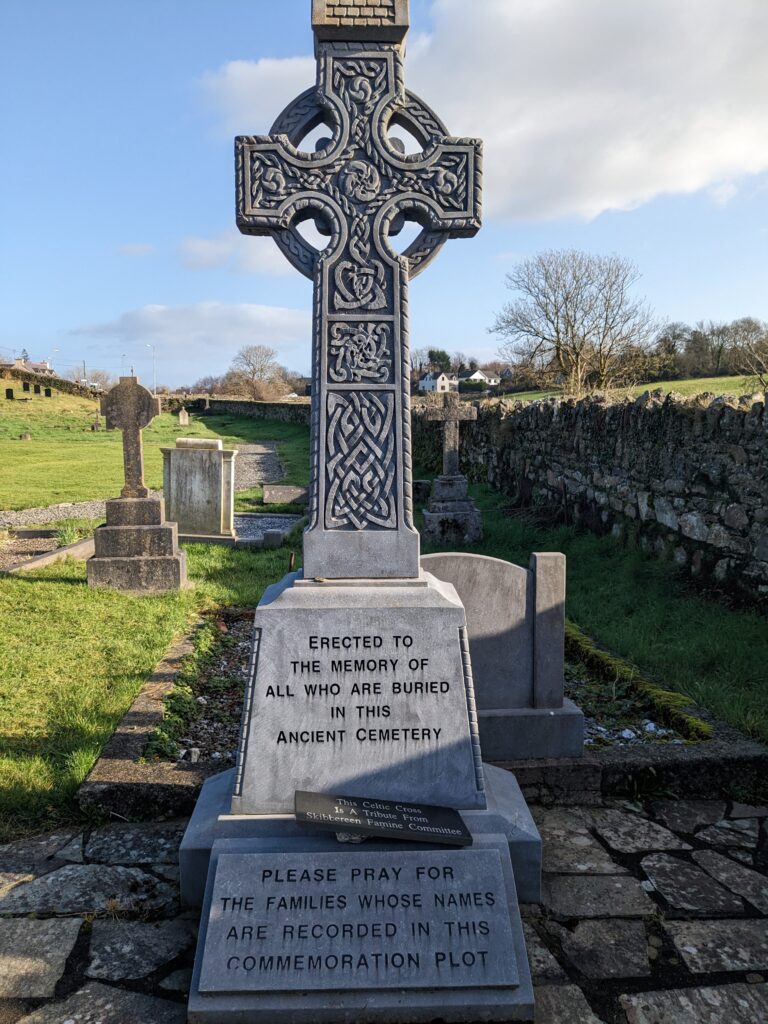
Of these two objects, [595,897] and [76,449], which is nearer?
[595,897]

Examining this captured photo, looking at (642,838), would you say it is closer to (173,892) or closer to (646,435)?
(173,892)

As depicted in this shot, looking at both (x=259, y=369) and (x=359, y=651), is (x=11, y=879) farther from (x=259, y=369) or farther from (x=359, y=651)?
(x=259, y=369)

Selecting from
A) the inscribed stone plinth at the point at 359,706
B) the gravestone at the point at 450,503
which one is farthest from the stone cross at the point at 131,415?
the inscribed stone plinth at the point at 359,706

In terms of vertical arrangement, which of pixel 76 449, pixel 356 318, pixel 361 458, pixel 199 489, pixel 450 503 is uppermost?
pixel 356 318

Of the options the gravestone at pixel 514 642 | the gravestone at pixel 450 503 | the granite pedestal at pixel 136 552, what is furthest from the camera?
the gravestone at pixel 450 503

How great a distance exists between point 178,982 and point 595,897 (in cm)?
150

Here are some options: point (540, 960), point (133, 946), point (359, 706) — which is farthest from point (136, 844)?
point (540, 960)

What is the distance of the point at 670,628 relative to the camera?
5.88 m

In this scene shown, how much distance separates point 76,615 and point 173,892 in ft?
13.4

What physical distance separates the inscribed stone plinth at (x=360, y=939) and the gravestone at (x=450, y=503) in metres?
7.60

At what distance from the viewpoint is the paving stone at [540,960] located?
239 centimetres

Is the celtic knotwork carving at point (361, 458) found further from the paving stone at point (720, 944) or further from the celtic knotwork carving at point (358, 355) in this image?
the paving stone at point (720, 944)

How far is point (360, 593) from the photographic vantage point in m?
2.80

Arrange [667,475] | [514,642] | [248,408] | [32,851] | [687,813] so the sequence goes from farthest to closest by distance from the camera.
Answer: [248,408], [667,475], [514,642], [687,813], [32,851]
